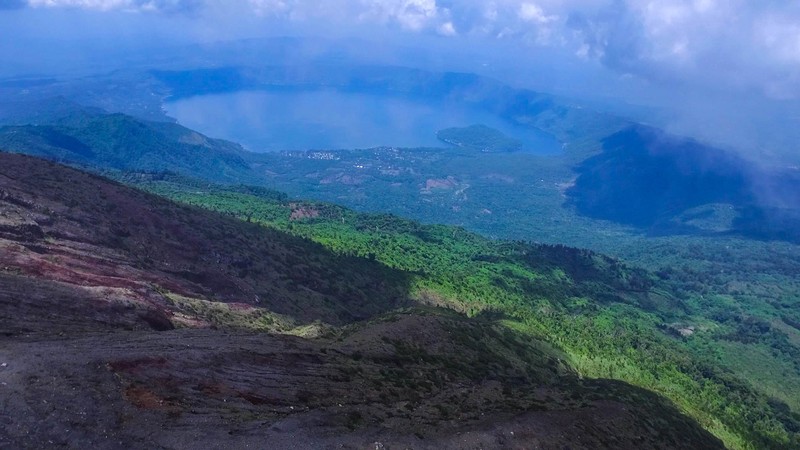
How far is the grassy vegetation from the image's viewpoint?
82.2 m

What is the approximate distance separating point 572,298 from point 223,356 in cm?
10783

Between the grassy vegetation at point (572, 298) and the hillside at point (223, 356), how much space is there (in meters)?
13.8

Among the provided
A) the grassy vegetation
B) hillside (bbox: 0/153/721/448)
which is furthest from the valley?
the grassy vegetation

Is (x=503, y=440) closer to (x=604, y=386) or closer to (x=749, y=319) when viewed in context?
(x=604, y=386)

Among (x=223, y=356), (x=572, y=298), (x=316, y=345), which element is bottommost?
(x=572, y=298)

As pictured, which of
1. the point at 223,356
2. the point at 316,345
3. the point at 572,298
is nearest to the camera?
the point at 223,356

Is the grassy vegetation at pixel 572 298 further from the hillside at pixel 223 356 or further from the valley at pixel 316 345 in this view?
the hillside at pixel 223 356

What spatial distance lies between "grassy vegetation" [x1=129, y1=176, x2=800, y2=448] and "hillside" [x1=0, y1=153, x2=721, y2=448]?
544 inches

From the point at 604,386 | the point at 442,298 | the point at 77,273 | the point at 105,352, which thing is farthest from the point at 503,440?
the point at 442,298

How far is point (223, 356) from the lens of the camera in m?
33.9

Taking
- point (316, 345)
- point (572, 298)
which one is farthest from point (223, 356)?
point (572, 298)

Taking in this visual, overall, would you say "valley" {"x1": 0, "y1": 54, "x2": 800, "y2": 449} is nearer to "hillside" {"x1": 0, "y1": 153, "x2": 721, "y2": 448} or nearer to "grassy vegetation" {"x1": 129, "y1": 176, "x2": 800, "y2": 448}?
"hillside" {"x1": 0, "y1": 153, "x2": 721, "y2": 448}

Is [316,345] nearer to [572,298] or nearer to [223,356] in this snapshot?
[223,356]

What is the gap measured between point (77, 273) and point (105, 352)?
20.5 meters
